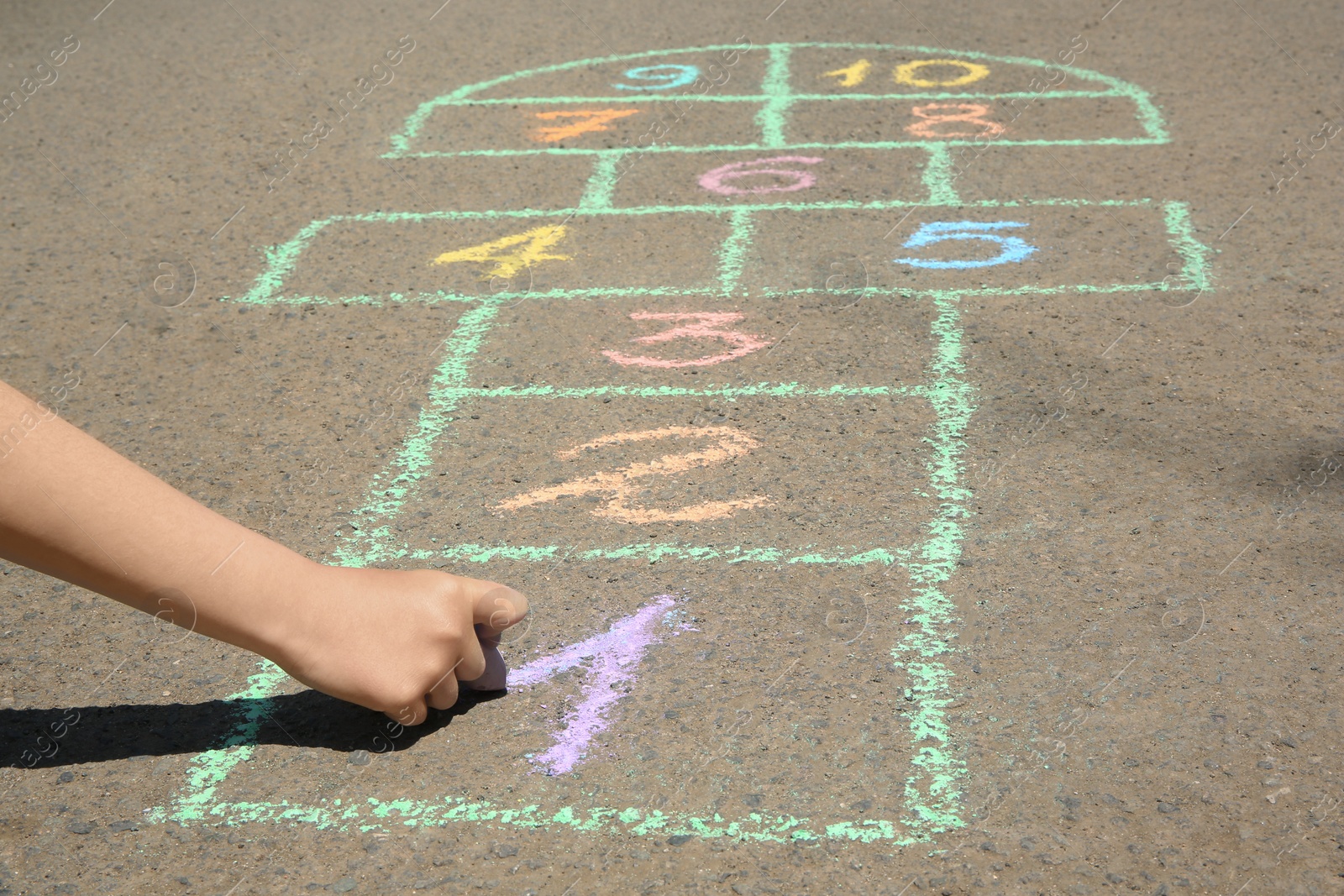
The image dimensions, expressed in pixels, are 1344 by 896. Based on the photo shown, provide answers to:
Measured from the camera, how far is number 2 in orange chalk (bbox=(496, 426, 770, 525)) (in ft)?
12.3

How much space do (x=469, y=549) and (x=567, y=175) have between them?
3169 millimetres

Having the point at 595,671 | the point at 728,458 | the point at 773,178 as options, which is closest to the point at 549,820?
the point at 595,671

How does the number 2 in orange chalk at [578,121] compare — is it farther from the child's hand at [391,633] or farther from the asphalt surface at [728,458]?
the child's hand at [391,633]

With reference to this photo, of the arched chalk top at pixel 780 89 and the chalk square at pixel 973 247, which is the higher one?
the arched chalk top at pixel 780 89

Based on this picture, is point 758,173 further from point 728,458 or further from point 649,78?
point 728,458

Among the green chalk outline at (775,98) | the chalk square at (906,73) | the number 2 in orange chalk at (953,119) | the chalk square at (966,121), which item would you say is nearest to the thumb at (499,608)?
the green chalk outline at (775,98)

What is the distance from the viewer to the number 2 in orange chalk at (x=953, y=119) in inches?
263

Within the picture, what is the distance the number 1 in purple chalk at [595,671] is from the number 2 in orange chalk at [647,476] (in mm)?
417

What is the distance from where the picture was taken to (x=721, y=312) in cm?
493

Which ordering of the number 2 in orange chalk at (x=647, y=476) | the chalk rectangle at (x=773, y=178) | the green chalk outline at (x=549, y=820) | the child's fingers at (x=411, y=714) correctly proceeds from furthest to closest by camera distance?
the chalk rectangle at (x=773, y=178), the number 2 in orange chalk at (x=647, y=476), the child's fingers at (x=411, y=714), the green chalk outline at (x=549, y=820)

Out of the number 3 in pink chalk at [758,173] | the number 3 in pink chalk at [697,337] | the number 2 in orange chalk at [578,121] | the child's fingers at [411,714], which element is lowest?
the number 3 in pink chalk at [697,337]

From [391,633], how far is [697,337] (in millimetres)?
2308

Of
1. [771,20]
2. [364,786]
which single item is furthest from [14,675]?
[771,20]

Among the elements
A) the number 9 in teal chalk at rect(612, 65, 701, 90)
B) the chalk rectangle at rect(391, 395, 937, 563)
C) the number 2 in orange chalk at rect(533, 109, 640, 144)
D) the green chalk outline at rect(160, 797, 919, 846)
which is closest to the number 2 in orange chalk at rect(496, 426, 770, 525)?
the chalk rectangle at rect(391, 395, 937, 563)
